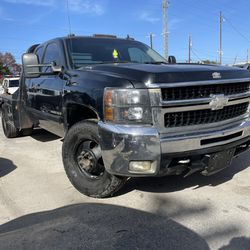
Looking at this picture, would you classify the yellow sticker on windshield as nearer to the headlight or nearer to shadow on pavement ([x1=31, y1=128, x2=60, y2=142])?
the headlight

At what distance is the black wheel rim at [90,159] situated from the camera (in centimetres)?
371

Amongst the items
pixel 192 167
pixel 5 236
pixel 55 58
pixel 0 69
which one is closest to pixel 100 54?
pixel 55 58

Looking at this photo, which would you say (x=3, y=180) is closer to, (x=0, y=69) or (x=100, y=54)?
(x=100, y=54)

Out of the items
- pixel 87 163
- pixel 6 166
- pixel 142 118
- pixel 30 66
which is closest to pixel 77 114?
pixel 87 163

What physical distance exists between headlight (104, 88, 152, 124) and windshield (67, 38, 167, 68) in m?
1.40

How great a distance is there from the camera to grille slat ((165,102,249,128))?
10.6 ft

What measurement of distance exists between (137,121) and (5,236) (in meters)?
1.59

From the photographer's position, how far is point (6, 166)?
17.6 feet

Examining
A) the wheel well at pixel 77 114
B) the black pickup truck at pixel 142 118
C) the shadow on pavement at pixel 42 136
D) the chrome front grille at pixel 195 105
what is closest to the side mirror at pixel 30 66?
the black pickup truck at pixel 142 118

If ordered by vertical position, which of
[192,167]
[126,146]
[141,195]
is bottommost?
[141,195]

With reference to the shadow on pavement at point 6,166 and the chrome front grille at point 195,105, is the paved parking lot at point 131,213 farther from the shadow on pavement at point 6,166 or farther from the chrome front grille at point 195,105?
the chrome front grille at point 195,105

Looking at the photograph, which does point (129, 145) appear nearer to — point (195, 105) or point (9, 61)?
point (195, 105)

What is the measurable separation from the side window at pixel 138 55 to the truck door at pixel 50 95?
1070mm

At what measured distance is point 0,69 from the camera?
6500 centimetres
